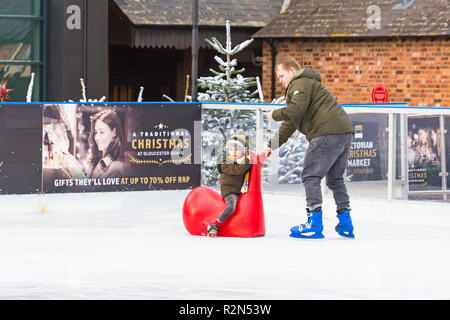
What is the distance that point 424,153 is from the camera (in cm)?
1403

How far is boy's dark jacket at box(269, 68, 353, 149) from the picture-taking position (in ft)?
39.4

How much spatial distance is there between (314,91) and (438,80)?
50.6ft

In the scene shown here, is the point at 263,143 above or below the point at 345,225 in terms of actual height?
above

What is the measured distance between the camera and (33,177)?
50.4 ft

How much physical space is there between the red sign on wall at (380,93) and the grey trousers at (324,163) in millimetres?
14758

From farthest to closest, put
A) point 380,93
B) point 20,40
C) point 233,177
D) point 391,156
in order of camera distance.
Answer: point 380,93, point 20,40, point 391,156, point 233,177

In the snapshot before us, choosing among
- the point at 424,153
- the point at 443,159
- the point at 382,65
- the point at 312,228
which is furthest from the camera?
the point at 382,65

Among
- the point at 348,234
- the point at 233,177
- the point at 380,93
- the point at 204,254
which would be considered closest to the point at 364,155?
the point at 348,234

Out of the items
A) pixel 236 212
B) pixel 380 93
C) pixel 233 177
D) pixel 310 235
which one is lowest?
pixel 310 235

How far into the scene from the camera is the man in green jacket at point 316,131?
12.0m

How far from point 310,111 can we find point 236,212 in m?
1.34

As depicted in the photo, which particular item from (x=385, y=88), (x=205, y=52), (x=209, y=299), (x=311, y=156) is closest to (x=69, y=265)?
(x=209, y=299)

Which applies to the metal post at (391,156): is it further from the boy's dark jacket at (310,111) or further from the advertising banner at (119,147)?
the advertising banner at (119,147)

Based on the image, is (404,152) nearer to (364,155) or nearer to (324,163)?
(364,155)
